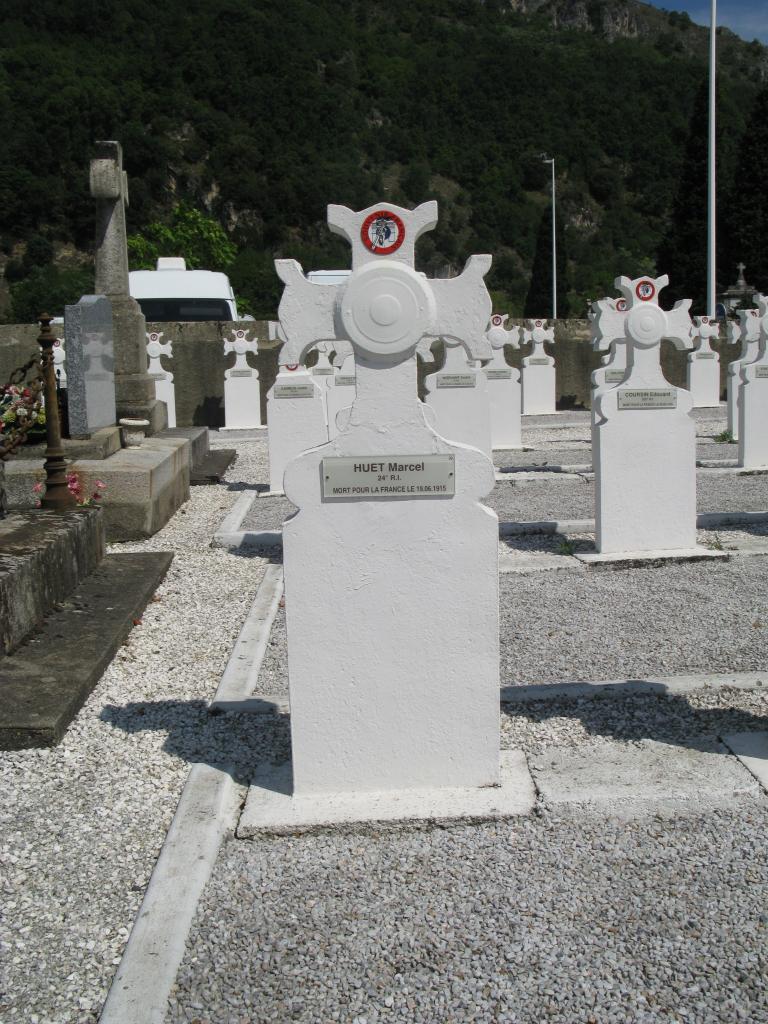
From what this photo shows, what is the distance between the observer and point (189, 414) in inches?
810

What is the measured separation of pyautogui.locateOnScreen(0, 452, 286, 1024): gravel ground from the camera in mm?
2812

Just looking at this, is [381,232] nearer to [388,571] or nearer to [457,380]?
[388,571]

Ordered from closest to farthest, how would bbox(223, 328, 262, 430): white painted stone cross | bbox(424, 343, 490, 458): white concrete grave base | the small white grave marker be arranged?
bbox(424, 343, 490, 458): white concrete grave base → the small white grave marker → bbox(223, 328, 262, 430): white painted stone cross

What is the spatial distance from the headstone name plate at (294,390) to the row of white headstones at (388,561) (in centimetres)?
697

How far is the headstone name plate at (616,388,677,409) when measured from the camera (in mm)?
7824

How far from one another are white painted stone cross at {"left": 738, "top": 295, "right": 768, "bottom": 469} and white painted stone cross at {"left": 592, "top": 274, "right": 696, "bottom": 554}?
194 inches

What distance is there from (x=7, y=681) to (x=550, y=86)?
10946cm

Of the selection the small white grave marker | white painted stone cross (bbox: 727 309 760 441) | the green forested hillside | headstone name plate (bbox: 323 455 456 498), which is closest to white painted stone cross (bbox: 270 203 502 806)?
headstone name plate (bbox: 323 455 456 498)

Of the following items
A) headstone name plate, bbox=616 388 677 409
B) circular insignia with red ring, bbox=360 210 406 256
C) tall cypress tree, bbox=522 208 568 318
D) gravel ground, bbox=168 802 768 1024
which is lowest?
gravel ground, bbox=168 802 768 1024

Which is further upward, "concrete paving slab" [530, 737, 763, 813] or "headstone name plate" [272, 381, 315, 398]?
"headstone name plate" [272, 381, 315, 398]

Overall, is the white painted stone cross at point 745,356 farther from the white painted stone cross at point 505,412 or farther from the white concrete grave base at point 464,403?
the white concrete grave base at point 464,403

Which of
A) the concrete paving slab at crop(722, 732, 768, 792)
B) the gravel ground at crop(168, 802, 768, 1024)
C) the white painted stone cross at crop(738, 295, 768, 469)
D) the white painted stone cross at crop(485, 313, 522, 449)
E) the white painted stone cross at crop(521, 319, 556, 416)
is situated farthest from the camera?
the white painted stone cross at crop(521, 319, 556, 416)

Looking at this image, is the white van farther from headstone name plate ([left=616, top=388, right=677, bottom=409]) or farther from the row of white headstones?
the row of white headstones

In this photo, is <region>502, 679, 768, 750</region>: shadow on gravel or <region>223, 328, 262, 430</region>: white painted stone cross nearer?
<region>502, 679, 768, 750</region>: shadow on gravel
